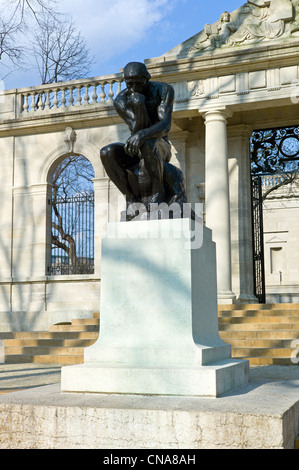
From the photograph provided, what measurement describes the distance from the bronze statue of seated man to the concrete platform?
1.96 m

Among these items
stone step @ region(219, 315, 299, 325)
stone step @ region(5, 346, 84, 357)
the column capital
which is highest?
the column capital

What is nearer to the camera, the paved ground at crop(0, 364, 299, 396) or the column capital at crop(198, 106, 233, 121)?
the paved ground at crop(0, 364, 299, 396)

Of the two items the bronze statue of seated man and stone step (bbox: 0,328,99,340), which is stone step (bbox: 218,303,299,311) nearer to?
stone step (bbox: 0,328,99,340)

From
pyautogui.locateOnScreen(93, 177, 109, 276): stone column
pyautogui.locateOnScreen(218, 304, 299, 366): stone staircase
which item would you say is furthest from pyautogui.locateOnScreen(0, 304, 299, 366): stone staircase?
pyautogui.locateOnScreen(93, 177, 109, 276): stone column

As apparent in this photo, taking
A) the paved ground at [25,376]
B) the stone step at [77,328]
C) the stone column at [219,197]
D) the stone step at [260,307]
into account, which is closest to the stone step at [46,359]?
the paved ground at [25,376]

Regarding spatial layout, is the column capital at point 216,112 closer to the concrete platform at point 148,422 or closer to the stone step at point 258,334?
the stone step at point 258,334

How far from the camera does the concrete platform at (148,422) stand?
3.77 metres

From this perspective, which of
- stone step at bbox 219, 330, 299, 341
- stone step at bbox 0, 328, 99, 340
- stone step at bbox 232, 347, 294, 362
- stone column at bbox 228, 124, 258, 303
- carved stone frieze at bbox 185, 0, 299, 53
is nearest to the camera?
stone step at bbox 232, 347, 294, 362

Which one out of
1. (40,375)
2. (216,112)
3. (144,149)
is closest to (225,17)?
(216,112)

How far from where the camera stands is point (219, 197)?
1373cm

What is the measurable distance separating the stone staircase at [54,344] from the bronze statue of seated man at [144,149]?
4.88m

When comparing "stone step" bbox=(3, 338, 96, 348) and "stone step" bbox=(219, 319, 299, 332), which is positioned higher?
"stone step" bbox=(219, 319, 299, 332)

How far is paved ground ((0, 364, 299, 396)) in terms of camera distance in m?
6.56
